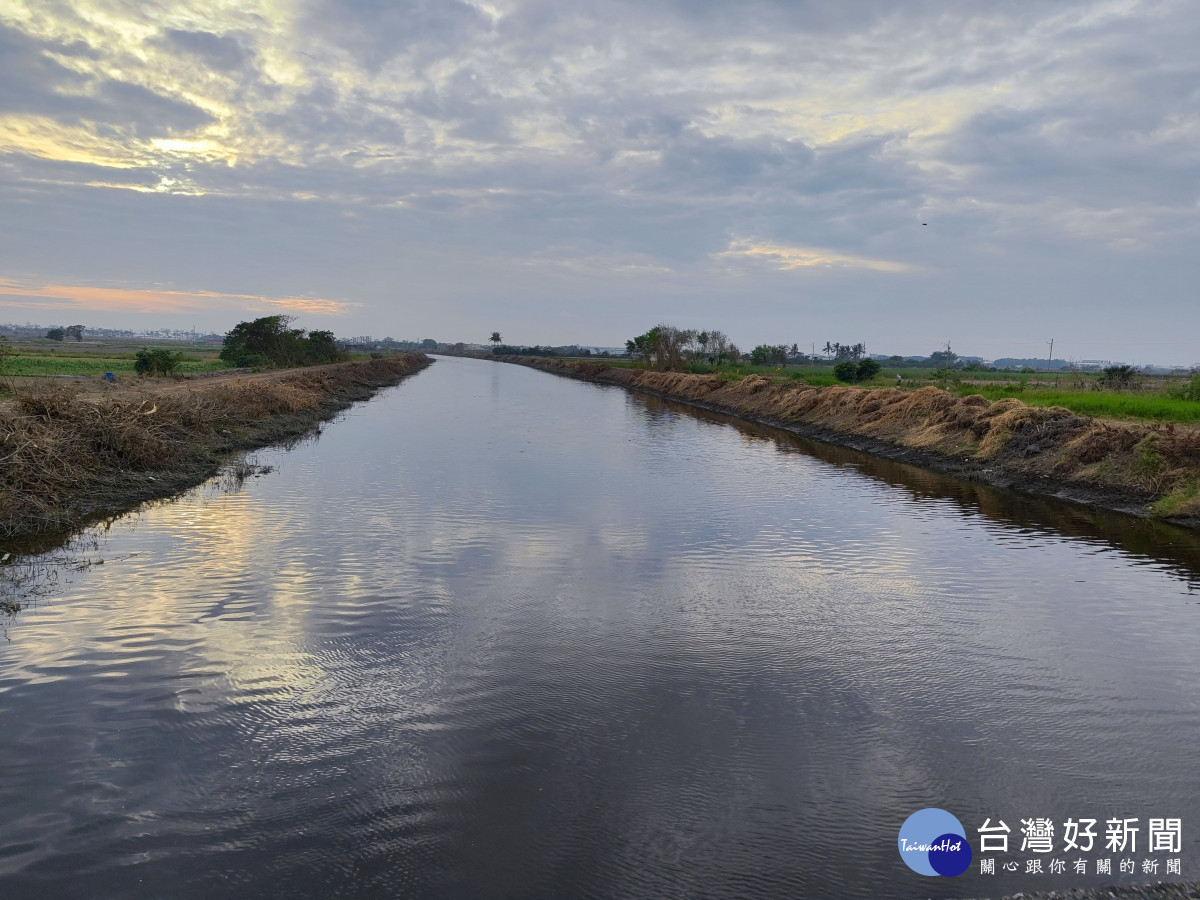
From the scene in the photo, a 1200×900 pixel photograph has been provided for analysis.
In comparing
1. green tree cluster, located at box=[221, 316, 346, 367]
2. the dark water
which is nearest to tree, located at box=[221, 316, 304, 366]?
green tree cluster, located at box=[221, 316, 346, 367]

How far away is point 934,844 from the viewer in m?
5.07

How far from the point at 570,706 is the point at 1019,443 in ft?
70.7

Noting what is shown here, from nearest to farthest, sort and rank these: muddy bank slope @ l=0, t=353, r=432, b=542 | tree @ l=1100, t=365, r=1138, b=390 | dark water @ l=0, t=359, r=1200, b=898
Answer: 1. dark water @ l=0, t=359, r=1200, b=898
2. muddy bank slope @ l=0, t=353, r=432, b=542
3. tree @ l=1100, t=365, r=1138, b=390

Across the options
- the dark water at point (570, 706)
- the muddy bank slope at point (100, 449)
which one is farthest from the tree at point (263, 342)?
the dark water at point (570, 706)

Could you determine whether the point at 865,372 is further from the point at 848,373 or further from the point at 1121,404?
the point at 1121,404

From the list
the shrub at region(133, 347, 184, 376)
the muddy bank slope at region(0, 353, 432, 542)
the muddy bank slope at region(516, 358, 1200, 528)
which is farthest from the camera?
the shrub at region(133, 347, 184, 376)

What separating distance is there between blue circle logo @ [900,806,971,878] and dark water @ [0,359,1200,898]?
4.1 inches

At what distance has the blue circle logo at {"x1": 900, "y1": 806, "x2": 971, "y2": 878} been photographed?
4859 mm

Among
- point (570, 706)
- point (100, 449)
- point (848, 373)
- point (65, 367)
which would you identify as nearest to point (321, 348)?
point (65, 367)

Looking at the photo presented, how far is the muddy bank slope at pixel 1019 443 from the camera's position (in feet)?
58.1

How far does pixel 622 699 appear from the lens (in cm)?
700

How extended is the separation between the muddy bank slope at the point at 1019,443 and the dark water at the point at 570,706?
156 inches

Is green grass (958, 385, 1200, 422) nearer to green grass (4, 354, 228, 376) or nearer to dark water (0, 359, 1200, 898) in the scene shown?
dark water (0, 359, 1200, 898)

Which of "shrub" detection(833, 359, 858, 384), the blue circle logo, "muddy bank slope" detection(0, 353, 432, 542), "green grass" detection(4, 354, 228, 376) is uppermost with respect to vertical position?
"shrub" detection(833, 359, 858, 384)
